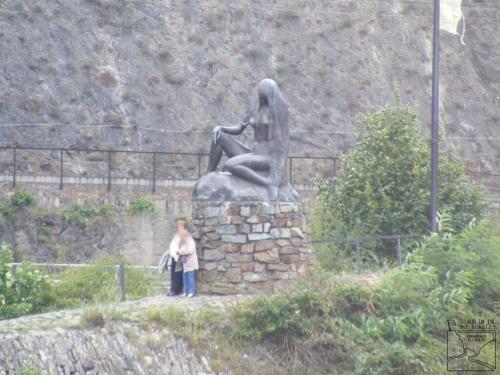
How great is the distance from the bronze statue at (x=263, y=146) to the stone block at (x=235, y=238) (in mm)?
965

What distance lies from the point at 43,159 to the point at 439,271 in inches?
770

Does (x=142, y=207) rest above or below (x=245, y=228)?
above

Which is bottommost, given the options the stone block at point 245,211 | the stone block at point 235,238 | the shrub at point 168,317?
the shrub at point 168,317

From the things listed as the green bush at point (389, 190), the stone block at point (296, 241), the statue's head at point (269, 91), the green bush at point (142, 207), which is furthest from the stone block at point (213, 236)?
the green bush at point (142, 207)

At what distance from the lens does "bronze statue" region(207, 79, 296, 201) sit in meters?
16.9

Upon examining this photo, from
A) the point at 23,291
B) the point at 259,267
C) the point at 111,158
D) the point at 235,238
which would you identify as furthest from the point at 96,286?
the point at 111,158

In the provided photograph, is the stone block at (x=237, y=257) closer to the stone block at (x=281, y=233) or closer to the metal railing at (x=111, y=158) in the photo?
the stone block at (x=281, y=233)

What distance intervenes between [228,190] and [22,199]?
1508 centimetres

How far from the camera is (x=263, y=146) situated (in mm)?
17297

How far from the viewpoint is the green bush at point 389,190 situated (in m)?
21.9

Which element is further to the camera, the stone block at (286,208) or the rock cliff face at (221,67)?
the rock cliff face at (221,67)

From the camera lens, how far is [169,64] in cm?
3762

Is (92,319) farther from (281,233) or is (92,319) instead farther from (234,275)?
(281,233)

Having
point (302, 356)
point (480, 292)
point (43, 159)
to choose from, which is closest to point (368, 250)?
point (480, 292)
